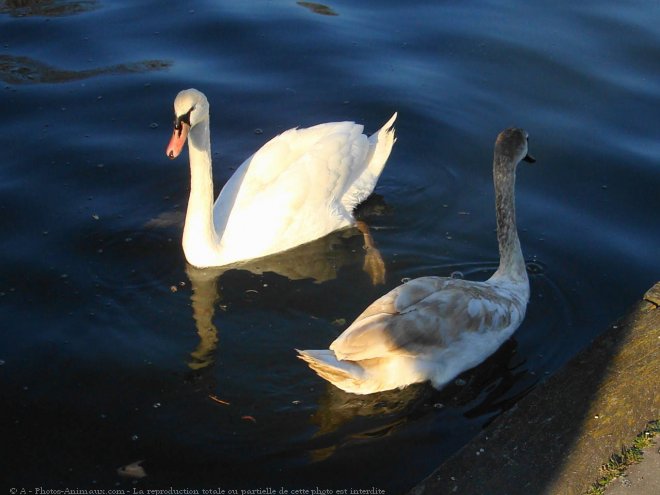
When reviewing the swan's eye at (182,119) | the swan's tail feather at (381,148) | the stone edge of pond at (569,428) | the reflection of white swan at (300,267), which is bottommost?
the reflection of white swan at (300,267)

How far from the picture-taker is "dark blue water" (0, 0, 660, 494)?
587 centimetres

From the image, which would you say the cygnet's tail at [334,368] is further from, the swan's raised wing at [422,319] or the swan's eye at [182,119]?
the swan's eye at [182,119]

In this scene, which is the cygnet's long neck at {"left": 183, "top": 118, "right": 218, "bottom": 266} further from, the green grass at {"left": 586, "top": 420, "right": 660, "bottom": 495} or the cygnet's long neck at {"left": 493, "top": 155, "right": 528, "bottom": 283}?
the green grass at {"left": 586, "top": 420, "right": 660, "bottom": 495}

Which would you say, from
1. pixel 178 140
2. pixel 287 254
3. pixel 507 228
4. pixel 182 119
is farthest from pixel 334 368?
pixel 182 119

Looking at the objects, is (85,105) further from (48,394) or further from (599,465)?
(599,465)

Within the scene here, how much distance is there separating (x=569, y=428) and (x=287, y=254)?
3.50m

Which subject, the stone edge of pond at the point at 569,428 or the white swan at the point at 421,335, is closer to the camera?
the stone edge of pond at the point at 569,428

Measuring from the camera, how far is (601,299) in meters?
7.33

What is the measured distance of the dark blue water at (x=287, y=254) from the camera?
587 cm

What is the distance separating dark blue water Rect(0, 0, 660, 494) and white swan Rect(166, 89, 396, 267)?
8.5 inches

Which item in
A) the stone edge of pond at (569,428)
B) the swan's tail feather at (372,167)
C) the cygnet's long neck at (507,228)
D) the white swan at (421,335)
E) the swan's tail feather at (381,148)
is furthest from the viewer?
the swan's tail feather at (381,148)

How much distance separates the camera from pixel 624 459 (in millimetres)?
4855

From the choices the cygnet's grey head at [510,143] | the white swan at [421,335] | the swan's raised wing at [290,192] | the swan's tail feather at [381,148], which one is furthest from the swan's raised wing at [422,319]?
the swan's tail feather at [381,148]

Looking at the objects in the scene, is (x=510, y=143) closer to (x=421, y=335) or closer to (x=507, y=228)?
(x=507, y=228)
